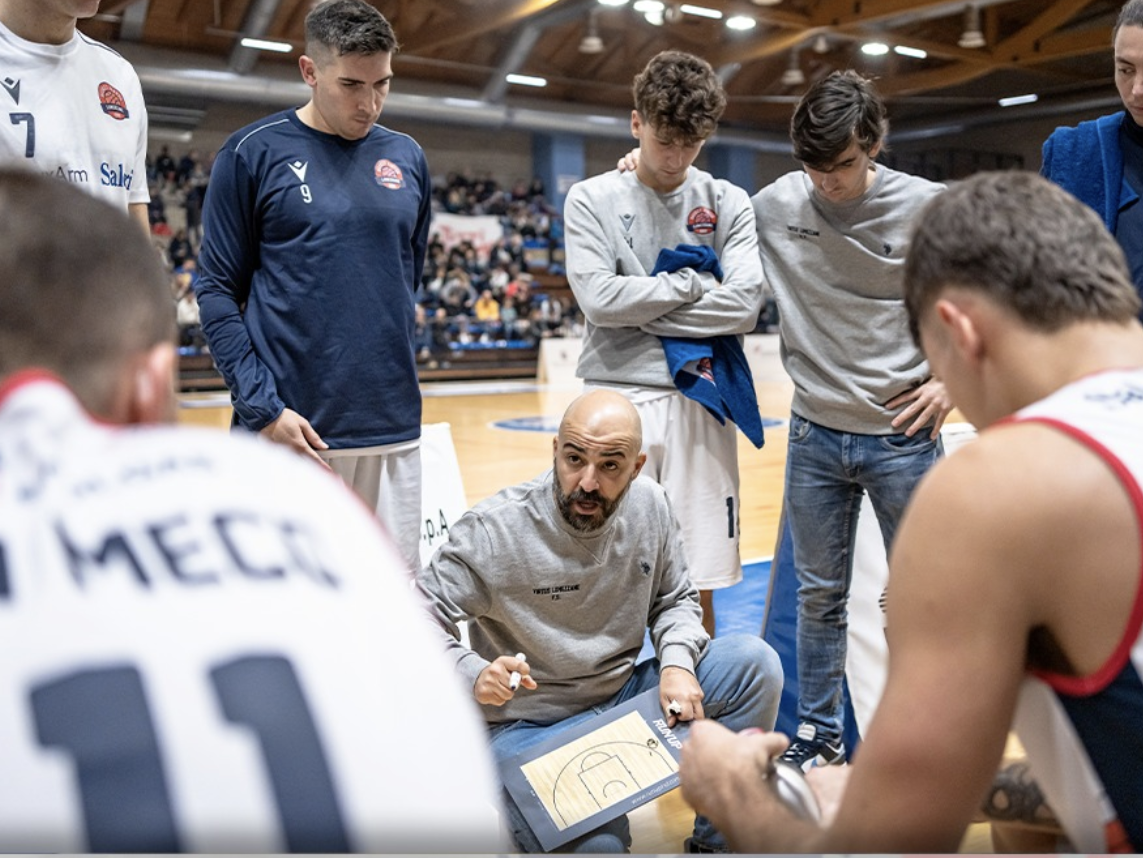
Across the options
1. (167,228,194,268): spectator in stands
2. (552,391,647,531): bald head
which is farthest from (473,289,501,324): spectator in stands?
(552,391,647,531): bald head

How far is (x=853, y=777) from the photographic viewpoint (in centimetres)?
121

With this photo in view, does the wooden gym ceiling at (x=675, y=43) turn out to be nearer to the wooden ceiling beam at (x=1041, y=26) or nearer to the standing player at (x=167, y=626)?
the wooden ceiling beam at (x=1041, y=26)

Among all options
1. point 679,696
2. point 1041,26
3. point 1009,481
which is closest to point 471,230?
point 1041,26

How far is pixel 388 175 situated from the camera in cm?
319

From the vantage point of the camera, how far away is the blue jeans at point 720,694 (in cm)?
274

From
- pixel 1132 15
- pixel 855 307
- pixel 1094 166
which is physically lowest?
pixel 855 307

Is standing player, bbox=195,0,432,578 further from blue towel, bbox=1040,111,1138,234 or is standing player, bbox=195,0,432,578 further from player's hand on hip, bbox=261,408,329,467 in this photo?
blue towel, bbox=1040,111,1138,234

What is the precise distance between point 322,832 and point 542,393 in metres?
16.1

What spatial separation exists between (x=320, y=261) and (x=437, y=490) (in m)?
1.66

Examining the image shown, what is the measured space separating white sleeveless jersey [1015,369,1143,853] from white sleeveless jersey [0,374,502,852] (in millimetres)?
628

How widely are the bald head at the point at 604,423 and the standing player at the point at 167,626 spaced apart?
73.3 inches

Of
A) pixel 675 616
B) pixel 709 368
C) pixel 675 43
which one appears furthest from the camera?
pixel 675 43

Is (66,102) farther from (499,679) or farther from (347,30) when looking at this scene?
(499,679)

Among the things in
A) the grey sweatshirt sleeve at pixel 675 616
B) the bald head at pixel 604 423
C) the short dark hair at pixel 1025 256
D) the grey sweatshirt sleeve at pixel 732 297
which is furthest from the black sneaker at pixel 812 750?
the short dark hair at pixel 1025 256
